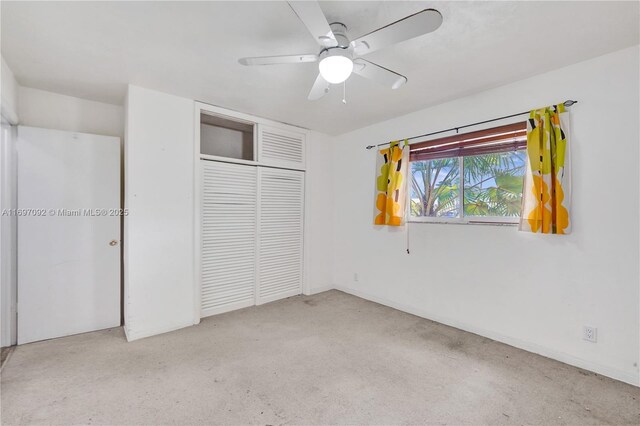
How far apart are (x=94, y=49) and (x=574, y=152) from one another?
12.2 ft

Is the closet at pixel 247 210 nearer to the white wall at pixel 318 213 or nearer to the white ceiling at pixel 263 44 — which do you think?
the white wall at pixel 318 213

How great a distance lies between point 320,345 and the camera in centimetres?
254

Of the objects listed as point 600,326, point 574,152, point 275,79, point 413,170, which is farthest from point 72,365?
point 574,152

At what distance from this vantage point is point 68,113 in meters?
2.83

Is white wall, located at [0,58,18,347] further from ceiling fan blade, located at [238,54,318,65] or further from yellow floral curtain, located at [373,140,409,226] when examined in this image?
yellow floral curtain, located at [373,140,409,226]

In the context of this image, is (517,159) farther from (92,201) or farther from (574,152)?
(92,201)

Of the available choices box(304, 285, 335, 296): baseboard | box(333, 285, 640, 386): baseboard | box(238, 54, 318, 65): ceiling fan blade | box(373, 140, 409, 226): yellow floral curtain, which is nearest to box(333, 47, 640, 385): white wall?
box(333, 285, 640, 386): baseboard

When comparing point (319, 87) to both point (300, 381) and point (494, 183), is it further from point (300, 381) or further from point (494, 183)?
point (300, 381)

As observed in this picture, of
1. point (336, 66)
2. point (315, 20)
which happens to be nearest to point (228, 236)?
point (336, 66)

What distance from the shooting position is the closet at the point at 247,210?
10.5ft

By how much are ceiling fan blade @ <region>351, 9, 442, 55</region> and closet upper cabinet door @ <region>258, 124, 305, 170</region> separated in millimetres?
2145

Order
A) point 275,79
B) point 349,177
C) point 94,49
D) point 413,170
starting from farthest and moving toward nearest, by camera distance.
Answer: point 349,177, point 413,170, point 275,79, point 94,49

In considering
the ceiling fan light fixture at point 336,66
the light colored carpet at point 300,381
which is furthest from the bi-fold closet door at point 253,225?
the ceiling fan light fixture at point 336,66

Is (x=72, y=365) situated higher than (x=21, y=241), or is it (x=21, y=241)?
(x=21, y=241)
